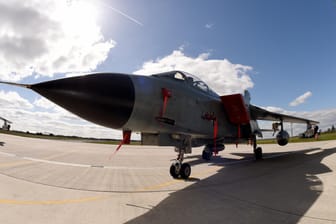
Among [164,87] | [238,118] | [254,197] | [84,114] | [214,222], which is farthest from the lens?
[238,118]

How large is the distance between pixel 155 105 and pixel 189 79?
73.3 inches

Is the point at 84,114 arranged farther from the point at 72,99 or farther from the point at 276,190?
the point at 276,190

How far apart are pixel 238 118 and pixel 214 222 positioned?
4.45m

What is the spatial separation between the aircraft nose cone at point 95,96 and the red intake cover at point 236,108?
402cm

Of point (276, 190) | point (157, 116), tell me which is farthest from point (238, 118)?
point (157, 116)

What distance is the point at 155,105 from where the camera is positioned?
12.6 feet

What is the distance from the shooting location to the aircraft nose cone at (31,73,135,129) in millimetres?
2738

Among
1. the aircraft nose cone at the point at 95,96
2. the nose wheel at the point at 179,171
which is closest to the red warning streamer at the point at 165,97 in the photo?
the aircraft nose cone at the point at 95,96

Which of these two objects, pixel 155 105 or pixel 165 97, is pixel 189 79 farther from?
pixel 155 105

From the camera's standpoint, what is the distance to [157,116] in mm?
3951

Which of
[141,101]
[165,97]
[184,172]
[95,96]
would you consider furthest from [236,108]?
[95,96]

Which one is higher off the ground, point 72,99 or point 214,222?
point 72,99

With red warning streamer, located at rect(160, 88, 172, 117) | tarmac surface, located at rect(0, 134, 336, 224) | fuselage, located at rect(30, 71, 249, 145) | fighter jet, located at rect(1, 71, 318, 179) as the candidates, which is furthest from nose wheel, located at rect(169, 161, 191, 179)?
red warning streamer, located at rect(160, 88, 172, 117)

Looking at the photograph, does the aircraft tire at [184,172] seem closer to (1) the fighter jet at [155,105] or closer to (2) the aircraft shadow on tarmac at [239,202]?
(1) the fighter jet at [155,105]
